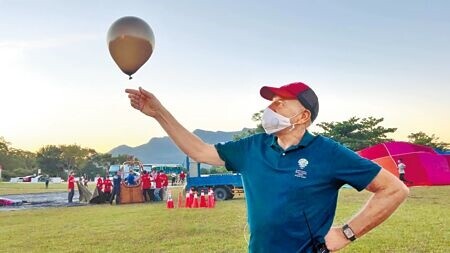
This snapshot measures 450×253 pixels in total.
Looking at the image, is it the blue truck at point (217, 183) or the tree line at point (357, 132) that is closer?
the blue truck at point (217, 183)

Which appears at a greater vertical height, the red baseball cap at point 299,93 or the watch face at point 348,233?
the red baseball cap at point 299,93

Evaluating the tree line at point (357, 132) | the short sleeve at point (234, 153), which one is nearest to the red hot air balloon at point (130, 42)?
the short sleeve at point (234, 153)

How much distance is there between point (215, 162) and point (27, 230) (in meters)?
11.7

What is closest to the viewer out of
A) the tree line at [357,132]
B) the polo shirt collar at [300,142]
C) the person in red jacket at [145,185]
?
the polo shirt collar at [300,142]

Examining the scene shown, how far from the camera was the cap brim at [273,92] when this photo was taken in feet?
10.4

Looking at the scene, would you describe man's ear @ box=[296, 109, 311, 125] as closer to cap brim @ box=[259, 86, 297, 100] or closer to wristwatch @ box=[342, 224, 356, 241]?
cap brim @ box=[259, 86, 297, 100]

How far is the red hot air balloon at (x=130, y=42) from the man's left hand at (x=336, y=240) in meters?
1.92

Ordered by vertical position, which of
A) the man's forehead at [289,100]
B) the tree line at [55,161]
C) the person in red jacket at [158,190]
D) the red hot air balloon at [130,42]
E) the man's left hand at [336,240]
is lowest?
the man's left hand at [336,240]

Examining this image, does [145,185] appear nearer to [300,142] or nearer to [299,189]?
[300,142]

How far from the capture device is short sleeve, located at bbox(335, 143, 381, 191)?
292 cm

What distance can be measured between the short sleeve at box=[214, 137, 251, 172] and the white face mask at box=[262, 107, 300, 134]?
16 cm

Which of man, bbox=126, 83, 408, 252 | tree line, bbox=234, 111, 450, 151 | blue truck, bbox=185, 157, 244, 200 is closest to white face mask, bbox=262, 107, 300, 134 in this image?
man, bbox=126, 83, 408, 252

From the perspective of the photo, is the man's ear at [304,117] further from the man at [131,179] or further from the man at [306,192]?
the man at [131,179]

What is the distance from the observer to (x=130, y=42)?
3889mm
